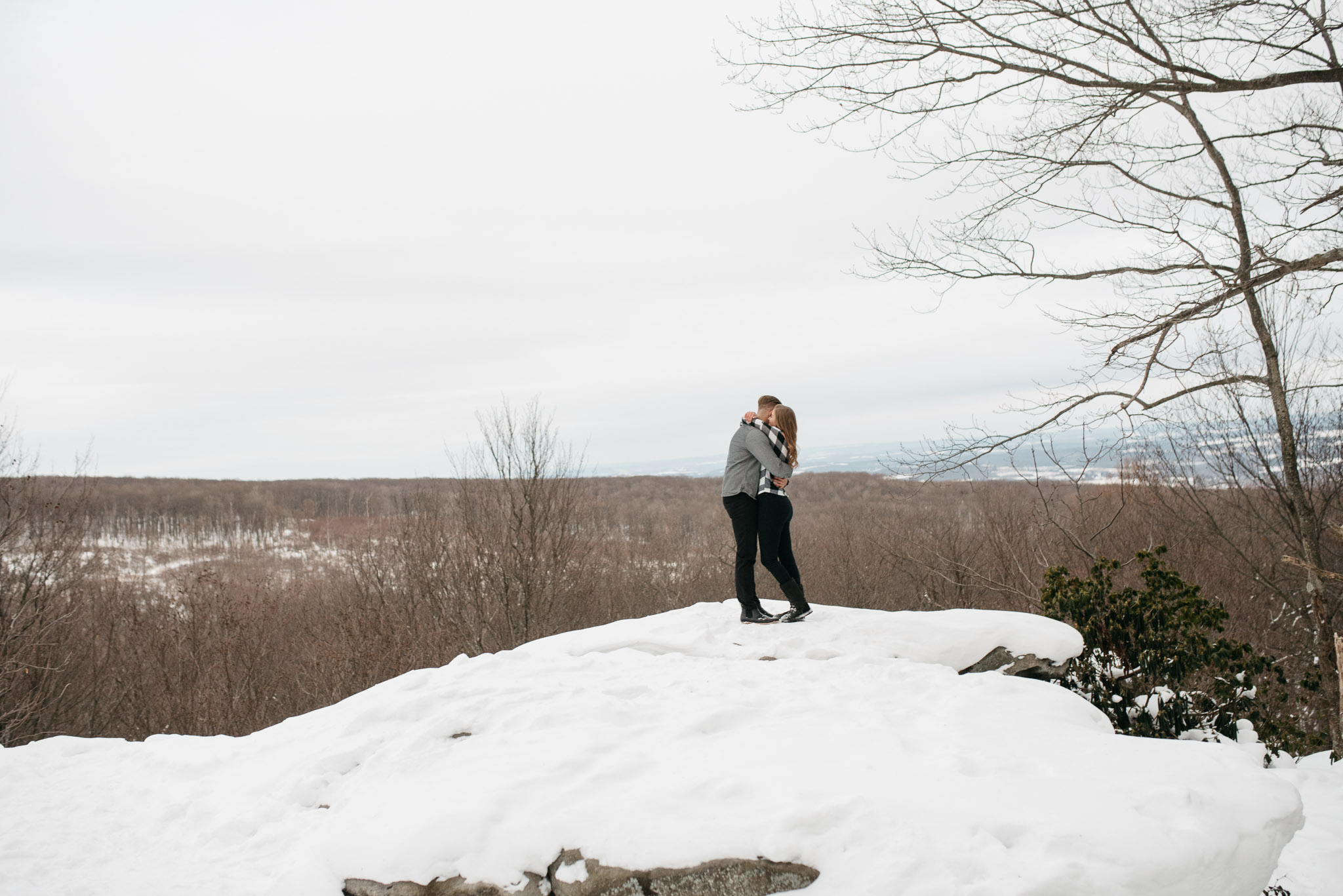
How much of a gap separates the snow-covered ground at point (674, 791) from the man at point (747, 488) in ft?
3.77

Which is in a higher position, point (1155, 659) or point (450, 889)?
point (1155, 659)

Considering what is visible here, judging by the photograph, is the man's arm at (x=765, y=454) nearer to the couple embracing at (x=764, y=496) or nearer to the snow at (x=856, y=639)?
the couple embracing at (x=764, y=496)

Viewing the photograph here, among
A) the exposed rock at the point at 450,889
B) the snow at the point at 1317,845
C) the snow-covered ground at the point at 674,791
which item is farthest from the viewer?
the snow at the point at 1317,845

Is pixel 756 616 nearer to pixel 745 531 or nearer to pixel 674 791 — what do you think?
pixel 745 531

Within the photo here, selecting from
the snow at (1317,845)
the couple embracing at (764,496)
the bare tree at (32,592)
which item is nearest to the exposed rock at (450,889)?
the couple embracing at (764,496)

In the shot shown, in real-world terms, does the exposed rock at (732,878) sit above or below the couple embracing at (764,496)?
below

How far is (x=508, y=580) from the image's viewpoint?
55.5 feet

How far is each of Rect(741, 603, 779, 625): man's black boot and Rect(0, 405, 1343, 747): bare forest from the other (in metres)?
4.54

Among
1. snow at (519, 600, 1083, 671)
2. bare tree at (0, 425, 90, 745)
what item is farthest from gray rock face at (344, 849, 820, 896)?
bare tree at (0, 425, 90, 745)

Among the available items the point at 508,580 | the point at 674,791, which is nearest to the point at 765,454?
the point at 674,791

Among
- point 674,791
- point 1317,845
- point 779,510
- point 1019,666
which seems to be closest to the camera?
point 674,791

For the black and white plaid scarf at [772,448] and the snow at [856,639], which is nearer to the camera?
the snow at [856,639]

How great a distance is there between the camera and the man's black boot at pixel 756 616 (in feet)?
22.4

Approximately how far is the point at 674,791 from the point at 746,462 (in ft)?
11.4
